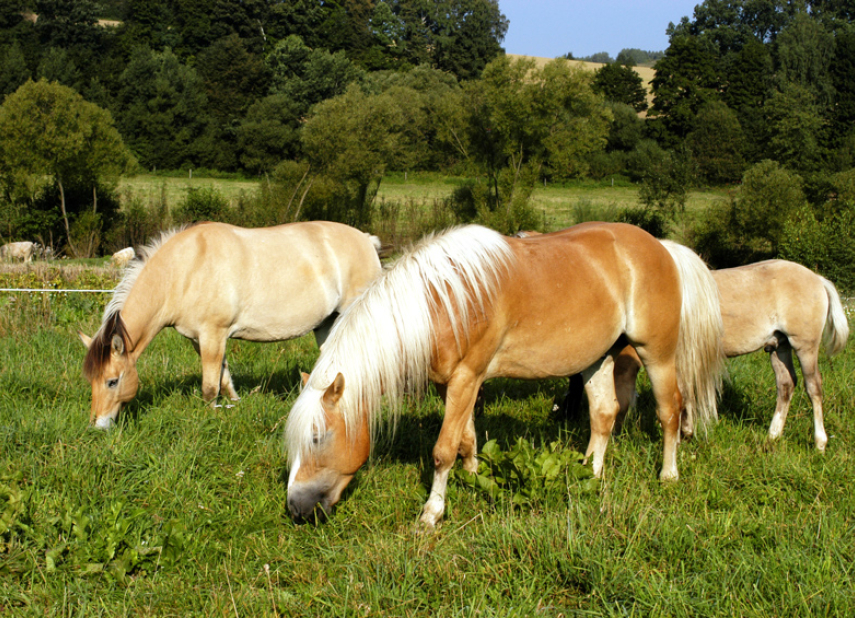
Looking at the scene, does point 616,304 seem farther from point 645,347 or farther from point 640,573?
point 640,573

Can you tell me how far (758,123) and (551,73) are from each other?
31611 mm

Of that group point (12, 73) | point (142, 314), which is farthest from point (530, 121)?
point (12, 73)

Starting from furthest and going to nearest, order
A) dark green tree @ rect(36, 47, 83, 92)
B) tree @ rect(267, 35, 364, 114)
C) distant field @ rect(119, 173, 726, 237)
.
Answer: tree @ rect(267, 35, 364, 114) → dark green tree @ rect(36, 47, 83, 92) → distant field @ rect(119, 173, 726, 237)

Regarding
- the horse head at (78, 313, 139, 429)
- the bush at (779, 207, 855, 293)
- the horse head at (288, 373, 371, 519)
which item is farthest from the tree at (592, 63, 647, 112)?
the horse head at (288, 373, 371, 519)

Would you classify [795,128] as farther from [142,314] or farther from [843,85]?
[142,314]

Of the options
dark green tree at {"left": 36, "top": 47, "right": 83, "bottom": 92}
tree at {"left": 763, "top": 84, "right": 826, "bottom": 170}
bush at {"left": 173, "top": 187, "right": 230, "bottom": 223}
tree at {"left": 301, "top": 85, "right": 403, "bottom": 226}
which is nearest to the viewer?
bush at {"left": 173, "top": 187, "right": 230, "bottom": 223}

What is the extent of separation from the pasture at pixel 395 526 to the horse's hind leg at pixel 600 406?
19 centimetres

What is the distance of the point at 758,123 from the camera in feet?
170

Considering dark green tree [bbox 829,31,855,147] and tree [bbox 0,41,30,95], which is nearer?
tree [bbox 0,41,30,95]

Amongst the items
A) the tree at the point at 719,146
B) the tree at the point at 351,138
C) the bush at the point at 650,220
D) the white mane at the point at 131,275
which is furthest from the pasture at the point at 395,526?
the tree at the point at 719,146

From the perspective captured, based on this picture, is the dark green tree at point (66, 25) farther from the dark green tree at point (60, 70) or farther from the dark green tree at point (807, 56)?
the dark green tree at point (807, 56)

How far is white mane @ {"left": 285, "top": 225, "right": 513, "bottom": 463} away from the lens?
10.4 ft

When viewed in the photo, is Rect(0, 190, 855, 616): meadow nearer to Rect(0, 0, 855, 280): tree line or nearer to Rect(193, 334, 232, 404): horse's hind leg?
Rect(193, 334, 232, 404): horse's hind leg

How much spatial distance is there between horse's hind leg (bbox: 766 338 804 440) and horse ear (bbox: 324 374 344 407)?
11.0 ft
